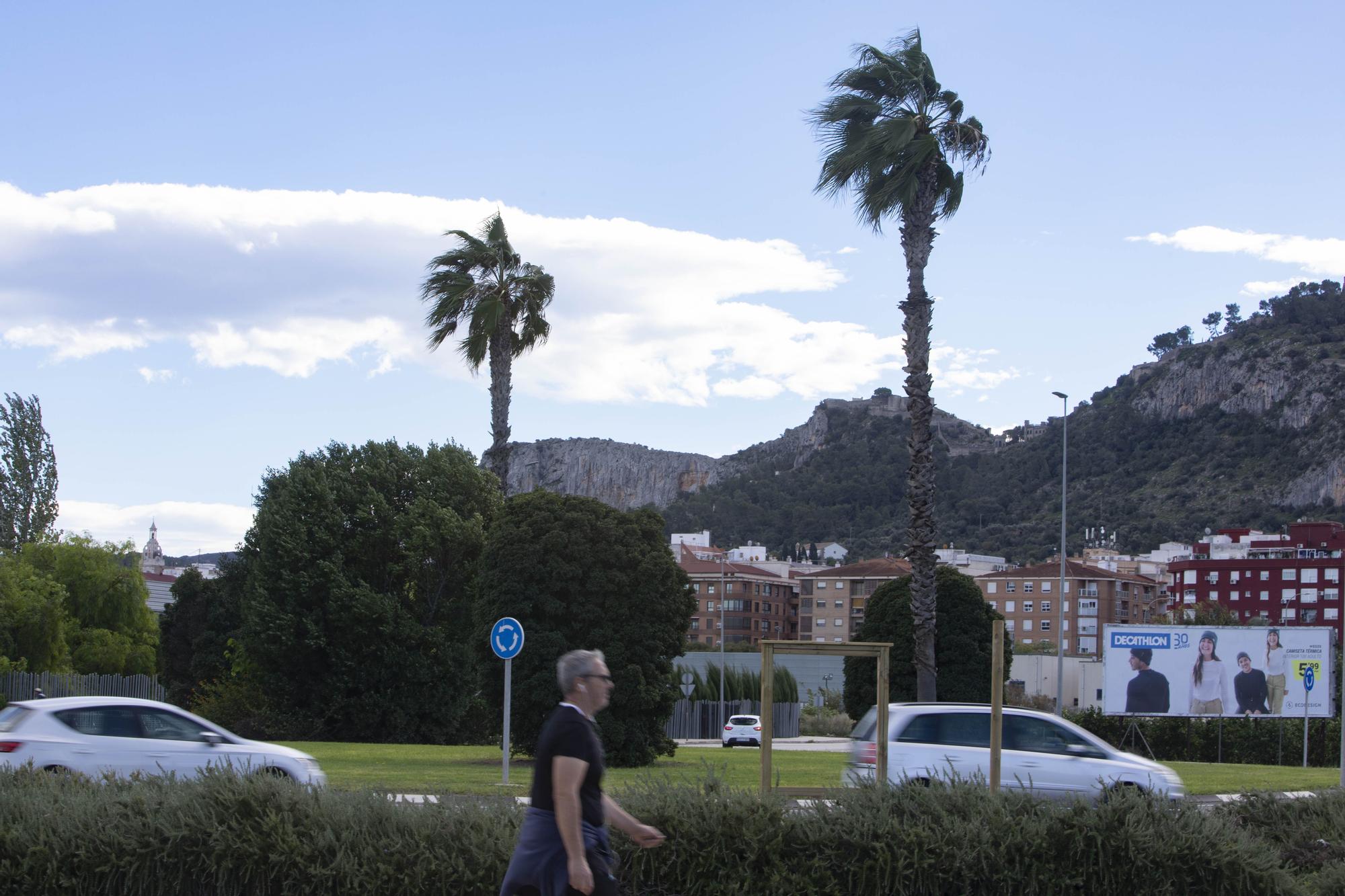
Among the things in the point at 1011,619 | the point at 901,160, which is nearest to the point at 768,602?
the point at 1011,619

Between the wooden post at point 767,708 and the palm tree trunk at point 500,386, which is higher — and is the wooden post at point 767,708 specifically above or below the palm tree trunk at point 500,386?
below

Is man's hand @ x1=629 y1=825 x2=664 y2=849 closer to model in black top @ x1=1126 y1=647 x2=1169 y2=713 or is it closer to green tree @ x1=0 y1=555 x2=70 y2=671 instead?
model in black top @ x1=1126 y1=647 x2=1169 y2=713

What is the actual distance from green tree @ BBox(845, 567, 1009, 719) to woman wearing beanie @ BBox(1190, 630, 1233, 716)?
8434mm

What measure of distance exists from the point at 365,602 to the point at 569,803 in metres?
35.5

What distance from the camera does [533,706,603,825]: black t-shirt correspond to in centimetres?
591

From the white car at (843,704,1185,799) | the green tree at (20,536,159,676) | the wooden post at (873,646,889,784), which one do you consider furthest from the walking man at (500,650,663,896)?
the green tree at (20,536,159,676)

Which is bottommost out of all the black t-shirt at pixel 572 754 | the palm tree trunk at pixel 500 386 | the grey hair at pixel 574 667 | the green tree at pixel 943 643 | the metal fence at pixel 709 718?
the metal fence at pixel 709 718

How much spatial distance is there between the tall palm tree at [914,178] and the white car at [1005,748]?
39.0ft

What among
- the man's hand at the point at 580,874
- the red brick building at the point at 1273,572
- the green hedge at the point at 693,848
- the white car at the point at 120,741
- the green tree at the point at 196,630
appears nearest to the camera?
the man's hand at the point at 580,874

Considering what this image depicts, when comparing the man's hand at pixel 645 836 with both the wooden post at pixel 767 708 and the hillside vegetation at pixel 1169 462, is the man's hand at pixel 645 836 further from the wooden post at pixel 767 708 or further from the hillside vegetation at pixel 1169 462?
the hillside vegetation at pixel 1169 462

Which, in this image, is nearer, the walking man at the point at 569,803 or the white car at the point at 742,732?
the walking man at the point at 569,803

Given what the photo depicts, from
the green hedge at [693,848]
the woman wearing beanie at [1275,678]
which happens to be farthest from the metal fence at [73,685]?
the green hedge at [693,848]

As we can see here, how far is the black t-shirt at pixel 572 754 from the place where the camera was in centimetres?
591

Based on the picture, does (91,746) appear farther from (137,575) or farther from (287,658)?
(137,575)
